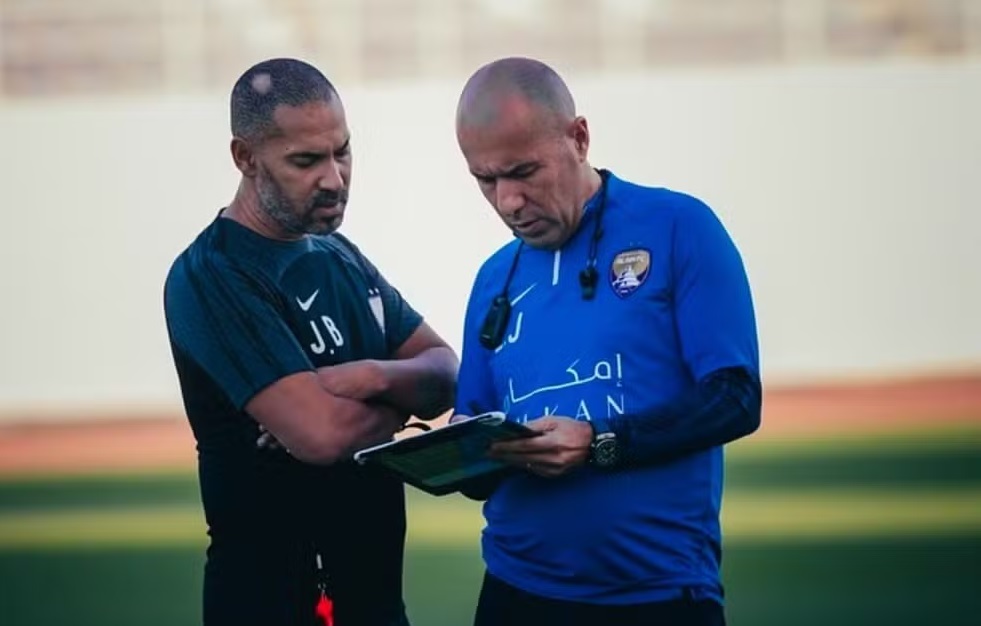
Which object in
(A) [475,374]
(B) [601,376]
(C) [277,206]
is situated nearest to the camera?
(B) [601,376]

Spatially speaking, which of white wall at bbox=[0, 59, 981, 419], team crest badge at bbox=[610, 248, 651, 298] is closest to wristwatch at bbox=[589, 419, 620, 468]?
team crest badge at bbox=[610, 248, 651, 298]

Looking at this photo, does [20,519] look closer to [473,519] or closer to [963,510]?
[473,519]

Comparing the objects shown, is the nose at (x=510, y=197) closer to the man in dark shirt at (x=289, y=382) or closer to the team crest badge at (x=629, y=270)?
the team crest badge at (x=629, y=270)

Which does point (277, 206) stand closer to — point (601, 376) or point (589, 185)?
point (589, 185)

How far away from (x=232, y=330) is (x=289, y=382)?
0.15m

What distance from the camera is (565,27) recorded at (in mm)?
16344

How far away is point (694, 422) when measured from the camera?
3.04m

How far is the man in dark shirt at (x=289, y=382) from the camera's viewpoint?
3.45 meters

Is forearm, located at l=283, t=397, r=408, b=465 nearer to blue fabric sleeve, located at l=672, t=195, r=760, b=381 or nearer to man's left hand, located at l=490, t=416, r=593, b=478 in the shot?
man's left hand, located at l=490, t=416, r=593, b=478

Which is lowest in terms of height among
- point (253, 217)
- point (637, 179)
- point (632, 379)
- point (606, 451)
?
point (637, 179)

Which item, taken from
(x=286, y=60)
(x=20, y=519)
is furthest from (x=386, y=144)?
(x=286, y=60)

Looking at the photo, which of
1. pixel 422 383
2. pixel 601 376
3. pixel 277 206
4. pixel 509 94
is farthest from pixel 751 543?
pixel 509 94

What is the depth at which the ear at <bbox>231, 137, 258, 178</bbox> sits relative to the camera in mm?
3549

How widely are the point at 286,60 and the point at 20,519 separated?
7627 mm
